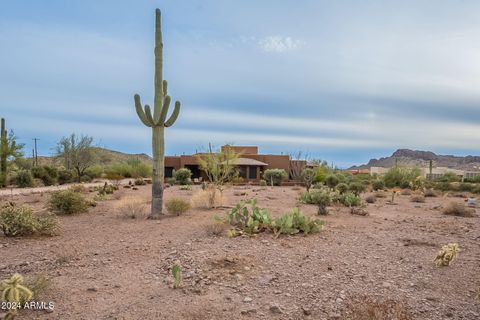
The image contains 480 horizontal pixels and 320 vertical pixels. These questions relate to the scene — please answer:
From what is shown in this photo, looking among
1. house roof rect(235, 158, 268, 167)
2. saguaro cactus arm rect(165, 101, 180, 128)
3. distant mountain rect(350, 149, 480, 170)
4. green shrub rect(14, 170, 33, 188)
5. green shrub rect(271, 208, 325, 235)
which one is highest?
distant mountain rect(350, 149, 480, 170)

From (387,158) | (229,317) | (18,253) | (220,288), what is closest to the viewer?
(229,317)

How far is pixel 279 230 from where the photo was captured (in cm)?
870

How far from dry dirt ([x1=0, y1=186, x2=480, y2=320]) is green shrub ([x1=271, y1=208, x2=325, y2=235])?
8.8 inches

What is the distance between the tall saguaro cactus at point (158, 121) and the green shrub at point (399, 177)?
79.7 ft

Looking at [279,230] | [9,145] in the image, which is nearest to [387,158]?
[9,145]

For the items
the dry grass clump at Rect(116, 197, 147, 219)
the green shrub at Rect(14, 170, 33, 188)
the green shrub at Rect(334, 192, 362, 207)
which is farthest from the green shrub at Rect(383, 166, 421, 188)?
the green shrub at Rect(14, 170, 33, 188)

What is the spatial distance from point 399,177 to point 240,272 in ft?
95.8

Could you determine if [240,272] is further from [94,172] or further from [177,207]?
[94,172]

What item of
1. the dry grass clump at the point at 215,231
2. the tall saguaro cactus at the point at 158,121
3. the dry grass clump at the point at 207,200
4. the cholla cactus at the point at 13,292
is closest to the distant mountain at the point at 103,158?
the dry grass clump at the point at 207,200

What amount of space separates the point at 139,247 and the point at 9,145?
1005 inches

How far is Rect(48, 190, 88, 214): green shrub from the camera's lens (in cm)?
1185

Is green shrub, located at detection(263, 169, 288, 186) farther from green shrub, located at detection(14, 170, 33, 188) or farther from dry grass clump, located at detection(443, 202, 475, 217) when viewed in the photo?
dry grass clump, located at detection(443, 202, 475, 217)

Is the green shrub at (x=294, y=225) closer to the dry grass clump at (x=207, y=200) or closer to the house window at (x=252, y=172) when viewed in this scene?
the dry grass clump at (x=207, y=200)

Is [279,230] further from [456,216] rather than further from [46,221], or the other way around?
[456,216]
